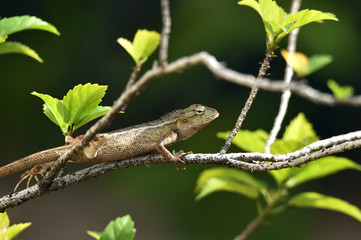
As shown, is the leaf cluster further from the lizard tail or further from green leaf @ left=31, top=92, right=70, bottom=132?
the lizard tail

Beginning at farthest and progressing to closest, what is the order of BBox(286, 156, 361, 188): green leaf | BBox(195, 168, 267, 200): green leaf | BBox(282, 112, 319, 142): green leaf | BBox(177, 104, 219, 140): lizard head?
BBox(177, 104, 219, 140): lizard head → BBox(282, 112, 319, 142): green leaf → BBox(195, 168, 267, 200): green leaf → BBox(286, 156, 361, 188): green leaf

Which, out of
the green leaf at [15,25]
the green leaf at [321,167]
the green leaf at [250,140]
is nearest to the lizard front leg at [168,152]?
the green leaf at [250,140]

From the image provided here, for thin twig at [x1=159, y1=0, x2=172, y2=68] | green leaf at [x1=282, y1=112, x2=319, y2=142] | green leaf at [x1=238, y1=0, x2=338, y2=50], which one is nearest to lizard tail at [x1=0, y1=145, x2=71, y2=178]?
thin twig at [x1=159, y1=0, x2=172, y2=68]

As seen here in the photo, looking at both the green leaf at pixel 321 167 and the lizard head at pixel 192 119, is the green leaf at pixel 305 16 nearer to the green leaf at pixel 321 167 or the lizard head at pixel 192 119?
the green leaf at pixel 321 167

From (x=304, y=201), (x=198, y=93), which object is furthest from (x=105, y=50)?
(x=304, y=201)

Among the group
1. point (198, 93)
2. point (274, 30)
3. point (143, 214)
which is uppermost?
point (274, 30)

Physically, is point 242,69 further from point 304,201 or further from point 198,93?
point 304,201
